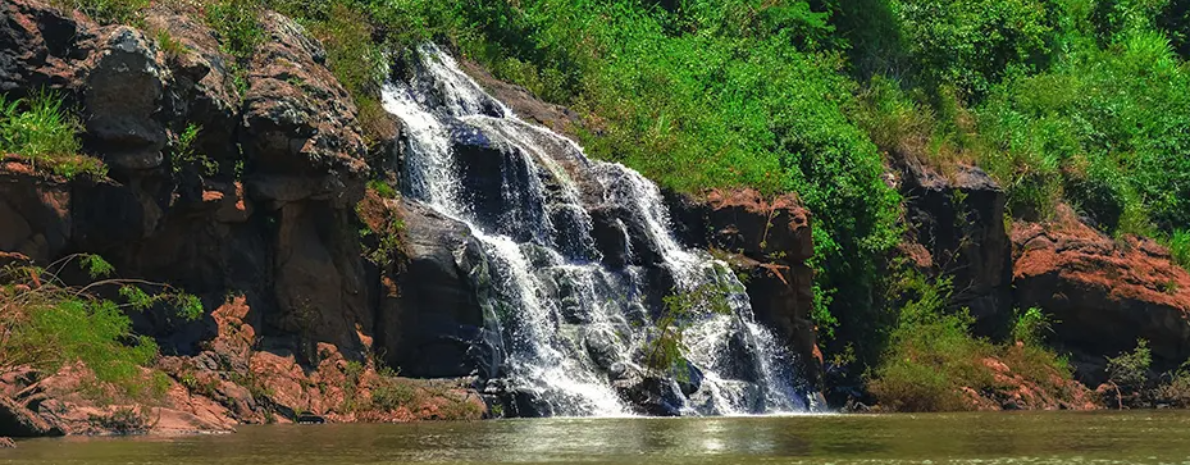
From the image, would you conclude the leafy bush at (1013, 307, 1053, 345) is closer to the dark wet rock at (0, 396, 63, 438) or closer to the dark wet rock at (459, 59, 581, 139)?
the dark wet rock at (459, 59, 581, 139)

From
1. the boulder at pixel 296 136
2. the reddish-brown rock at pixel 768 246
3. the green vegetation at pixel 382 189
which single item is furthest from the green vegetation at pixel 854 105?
the reddish-brown rock at pixel 768 246

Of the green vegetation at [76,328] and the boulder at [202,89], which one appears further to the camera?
the boulder at [202,89]

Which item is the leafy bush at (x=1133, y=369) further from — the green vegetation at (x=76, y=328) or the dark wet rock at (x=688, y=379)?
the green vegetation at (x=76, y=328)

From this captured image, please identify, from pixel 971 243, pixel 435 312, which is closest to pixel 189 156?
pixel 435 312

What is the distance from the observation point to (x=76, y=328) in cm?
1791

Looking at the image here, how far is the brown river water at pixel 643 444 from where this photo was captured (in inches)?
584

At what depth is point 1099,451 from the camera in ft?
54.0

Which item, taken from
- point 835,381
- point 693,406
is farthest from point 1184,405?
point 693,406

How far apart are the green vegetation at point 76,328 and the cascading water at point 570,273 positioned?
5.65 m

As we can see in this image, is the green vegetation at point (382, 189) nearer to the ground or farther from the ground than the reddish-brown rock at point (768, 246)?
farther from the ground

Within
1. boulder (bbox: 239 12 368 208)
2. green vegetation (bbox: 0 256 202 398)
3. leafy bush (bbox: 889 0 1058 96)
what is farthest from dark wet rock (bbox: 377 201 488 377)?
leafy bush (bbox: 889 0 1058 96)

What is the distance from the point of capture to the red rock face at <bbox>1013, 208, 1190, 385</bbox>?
118 feet

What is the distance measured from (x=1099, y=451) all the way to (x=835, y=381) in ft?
54.4

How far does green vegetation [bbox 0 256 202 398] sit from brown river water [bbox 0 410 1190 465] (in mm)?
1119
